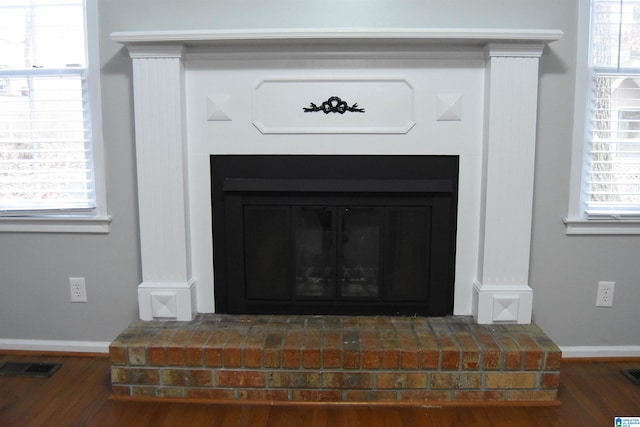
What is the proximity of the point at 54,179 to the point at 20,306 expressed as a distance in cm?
69

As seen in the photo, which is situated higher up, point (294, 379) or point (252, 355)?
point (252, 355)

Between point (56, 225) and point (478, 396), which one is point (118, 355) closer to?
point (56, 225)

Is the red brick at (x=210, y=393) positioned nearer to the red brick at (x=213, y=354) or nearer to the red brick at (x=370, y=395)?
the red brick at (x=213, y=354)

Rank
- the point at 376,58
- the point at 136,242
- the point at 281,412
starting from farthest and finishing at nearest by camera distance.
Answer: the point at 136,242, the point at 376,58, the point at 281,412

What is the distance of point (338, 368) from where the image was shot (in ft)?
6.48

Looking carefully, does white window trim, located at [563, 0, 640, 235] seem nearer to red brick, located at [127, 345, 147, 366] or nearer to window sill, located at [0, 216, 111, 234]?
red brick, located at [127, 345, 147, 366]

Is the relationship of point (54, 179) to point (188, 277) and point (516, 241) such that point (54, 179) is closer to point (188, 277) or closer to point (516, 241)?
point (188, 277)

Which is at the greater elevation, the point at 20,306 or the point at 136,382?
the point at 20,306

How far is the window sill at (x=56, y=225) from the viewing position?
7.64 ft

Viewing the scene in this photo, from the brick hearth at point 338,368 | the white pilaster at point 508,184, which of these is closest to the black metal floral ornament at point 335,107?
the white pilaster at point 508,184

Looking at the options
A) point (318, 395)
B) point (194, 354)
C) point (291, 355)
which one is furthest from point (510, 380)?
point (194, 354)

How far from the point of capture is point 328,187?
2199 mm

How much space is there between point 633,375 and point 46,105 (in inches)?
121

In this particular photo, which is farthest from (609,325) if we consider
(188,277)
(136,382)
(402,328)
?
(136,382)
